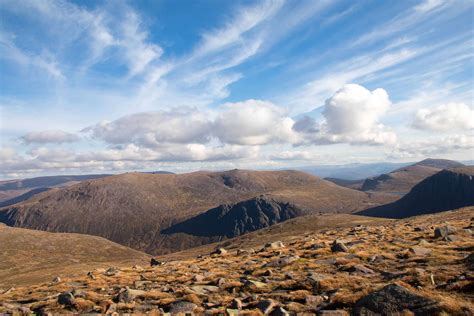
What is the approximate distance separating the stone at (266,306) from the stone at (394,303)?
12.9 feet

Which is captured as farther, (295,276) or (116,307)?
(295,276)

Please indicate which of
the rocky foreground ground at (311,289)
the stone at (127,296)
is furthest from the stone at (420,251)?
the stone at (127,296)

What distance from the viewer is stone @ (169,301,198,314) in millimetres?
17417

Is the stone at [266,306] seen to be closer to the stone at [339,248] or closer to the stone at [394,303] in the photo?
the stone at [394,303]

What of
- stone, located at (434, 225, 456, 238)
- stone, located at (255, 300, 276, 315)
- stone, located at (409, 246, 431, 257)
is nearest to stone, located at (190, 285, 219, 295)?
stone, located at (255, 300, 276, 315)

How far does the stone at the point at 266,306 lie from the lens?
1589 centimetres

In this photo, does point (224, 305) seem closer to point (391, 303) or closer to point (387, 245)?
point (391, 303)

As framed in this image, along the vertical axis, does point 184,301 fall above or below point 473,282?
below

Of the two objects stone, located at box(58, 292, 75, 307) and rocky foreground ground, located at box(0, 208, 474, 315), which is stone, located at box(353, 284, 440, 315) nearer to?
rocky foreground ground, located at box(0, 208, 474, 315)

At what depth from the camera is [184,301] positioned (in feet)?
61.9

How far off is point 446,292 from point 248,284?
11.2 metres

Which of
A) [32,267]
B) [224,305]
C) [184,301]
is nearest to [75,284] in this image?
[184,301]

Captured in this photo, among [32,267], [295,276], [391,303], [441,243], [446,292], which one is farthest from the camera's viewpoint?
[32,267]

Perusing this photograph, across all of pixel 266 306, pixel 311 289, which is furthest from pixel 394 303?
pixel 311 289
